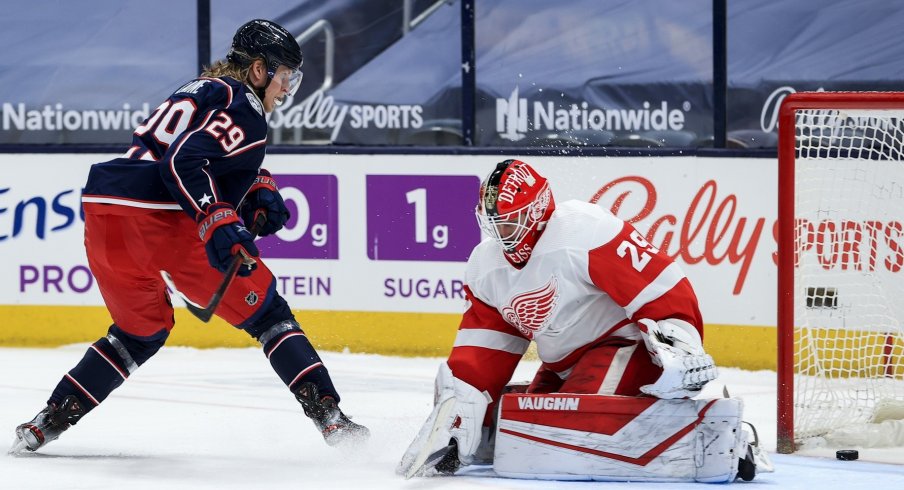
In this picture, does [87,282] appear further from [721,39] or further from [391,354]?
[721,39]

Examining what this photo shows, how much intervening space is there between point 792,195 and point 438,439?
1.32 metres

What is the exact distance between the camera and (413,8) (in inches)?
261

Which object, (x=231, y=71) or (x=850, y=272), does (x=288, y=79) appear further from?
(x=850, y=272)

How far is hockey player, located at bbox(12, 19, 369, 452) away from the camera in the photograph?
12.4ft

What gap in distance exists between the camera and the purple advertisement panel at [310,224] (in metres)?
6.45

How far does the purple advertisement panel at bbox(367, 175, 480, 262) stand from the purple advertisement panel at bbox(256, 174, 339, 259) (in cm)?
17

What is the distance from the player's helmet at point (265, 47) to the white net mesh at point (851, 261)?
1713 mm

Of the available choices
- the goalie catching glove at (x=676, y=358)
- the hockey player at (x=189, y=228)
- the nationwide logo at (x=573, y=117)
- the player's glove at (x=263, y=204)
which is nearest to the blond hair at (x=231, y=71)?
the hockey player at (x=189, y=228)

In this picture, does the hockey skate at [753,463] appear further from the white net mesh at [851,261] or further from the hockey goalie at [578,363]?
the white net mesh at [851,261]

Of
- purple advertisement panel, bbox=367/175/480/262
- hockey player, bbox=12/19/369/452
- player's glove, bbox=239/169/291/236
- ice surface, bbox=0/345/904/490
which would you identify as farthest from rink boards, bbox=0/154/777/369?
hockey player, bbox=12/19/369/452

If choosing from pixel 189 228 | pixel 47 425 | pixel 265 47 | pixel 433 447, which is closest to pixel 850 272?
pixel 433 447

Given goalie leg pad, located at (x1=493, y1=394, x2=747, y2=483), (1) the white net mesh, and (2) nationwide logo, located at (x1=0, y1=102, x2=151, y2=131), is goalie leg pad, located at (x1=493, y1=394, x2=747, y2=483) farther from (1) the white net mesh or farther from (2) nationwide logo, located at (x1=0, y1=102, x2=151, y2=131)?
(2) nationwide logo, located at (x1=0, y1=102, x2=151, y2=131)

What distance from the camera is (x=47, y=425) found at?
397 cm

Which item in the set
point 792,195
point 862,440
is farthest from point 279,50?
point 862,440
